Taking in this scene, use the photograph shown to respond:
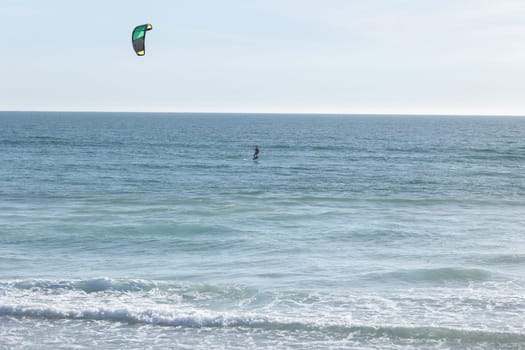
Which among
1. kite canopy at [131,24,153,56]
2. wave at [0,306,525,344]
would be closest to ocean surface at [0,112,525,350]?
wave at [0,306,525,344]

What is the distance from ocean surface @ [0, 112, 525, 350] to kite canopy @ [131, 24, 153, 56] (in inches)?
290

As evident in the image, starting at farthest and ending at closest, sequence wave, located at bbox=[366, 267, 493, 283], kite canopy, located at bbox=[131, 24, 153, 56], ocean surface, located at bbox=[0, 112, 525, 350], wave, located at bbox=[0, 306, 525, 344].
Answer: kite canopy, located at bbox=[131, 24, 153, 56]
wave, located at bbox=[366, 267, 493, 283]
ocean surface, located at bbox=[0, 112, 525, 350]
wave, located at bbox=[0, 306, 525, 344]

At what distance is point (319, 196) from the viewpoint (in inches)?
1575

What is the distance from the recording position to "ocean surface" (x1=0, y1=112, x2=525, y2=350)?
15695 mm

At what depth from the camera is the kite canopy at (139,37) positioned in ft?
70.9

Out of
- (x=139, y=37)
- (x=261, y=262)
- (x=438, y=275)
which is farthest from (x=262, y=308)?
(x=139, y=37)

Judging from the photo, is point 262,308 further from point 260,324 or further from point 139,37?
point 139,37

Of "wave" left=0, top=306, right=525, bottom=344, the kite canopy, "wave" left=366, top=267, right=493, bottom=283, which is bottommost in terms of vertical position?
"wave" left=0, top=306, right=525, bottom=344

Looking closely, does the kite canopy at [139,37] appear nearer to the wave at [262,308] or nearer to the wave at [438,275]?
the wave at [262,308]

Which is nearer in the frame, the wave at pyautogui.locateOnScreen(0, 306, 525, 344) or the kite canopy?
the wave at pyautogui.locateOnScreen(0, 306, 525, 344)

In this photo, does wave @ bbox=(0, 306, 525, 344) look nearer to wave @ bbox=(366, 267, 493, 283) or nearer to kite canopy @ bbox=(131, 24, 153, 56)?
wave @ bbox=(366, 267, 493, 283)

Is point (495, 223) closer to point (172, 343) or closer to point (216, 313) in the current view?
point (216, 313)

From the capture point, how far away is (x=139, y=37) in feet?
71.9

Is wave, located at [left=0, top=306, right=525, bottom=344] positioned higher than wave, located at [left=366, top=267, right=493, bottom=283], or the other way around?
wave, located at [left=366, top=267, right=493, bottom=283]
